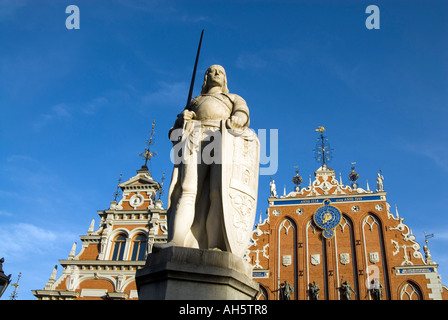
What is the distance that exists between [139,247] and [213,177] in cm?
1567

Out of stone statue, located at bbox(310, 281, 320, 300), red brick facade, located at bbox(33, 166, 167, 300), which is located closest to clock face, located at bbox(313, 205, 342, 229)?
stone statue, located at bbox(310, 281, 320, 300)

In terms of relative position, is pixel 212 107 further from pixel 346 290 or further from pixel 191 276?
pixel 346 290

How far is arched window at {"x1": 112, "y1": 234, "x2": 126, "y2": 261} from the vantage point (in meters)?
18.1

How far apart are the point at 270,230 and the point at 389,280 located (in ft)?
19.3

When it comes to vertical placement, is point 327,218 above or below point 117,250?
above

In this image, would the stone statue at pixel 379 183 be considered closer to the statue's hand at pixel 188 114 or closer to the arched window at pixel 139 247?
the arched window at pixel 139 247

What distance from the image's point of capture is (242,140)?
379cm

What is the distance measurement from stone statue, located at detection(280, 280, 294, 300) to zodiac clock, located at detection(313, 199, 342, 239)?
10.0 feet

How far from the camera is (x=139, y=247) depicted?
59.7 feet

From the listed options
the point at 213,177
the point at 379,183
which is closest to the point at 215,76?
the point at 213,177

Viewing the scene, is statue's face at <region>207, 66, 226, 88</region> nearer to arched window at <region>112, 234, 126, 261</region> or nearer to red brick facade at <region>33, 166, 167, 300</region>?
red brick facade at <region>33, 166, 167, 300</region>
